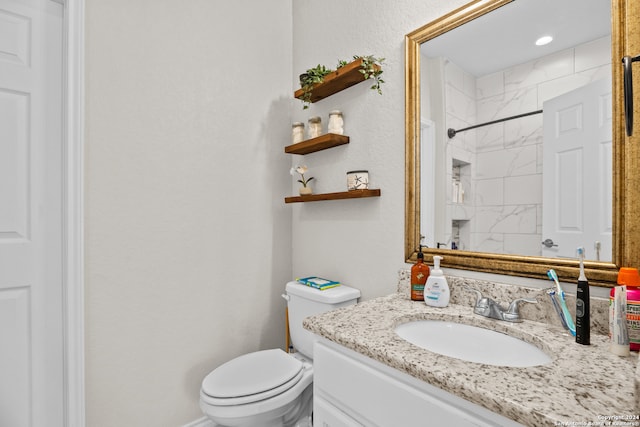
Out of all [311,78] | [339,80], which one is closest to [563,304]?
[339,80]

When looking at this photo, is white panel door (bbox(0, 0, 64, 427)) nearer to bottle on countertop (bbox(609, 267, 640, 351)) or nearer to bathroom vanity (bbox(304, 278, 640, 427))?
Result: bathroom vanity (bbox(304, 278, 640, 427))

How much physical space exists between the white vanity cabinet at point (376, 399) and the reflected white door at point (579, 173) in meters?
0.61

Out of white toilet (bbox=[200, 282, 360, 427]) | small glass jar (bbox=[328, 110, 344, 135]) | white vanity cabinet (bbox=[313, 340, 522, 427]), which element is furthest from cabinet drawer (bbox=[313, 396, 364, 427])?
small glass jar (bbox=[328, 110, 344, 135])

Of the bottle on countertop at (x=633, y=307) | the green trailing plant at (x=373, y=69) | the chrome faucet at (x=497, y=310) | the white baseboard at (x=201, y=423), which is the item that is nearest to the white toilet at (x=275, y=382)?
the white baseboard at (x=201, y=423)

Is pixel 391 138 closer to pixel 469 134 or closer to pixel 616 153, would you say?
pixel 469 134

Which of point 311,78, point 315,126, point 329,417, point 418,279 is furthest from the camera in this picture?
point 315,126

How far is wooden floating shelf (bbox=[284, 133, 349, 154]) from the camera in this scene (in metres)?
1.54

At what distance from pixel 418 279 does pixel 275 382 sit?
28.6 inches

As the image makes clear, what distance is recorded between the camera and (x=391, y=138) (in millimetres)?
1404

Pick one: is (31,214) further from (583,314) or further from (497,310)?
(583,314)

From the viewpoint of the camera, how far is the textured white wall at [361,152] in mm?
1378

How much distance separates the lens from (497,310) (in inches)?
38.6

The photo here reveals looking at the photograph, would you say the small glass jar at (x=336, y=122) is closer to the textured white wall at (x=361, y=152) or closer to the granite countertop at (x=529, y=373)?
the textured white wall at (x=361, y=152)

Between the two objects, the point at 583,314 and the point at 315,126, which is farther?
the point at 315,126
